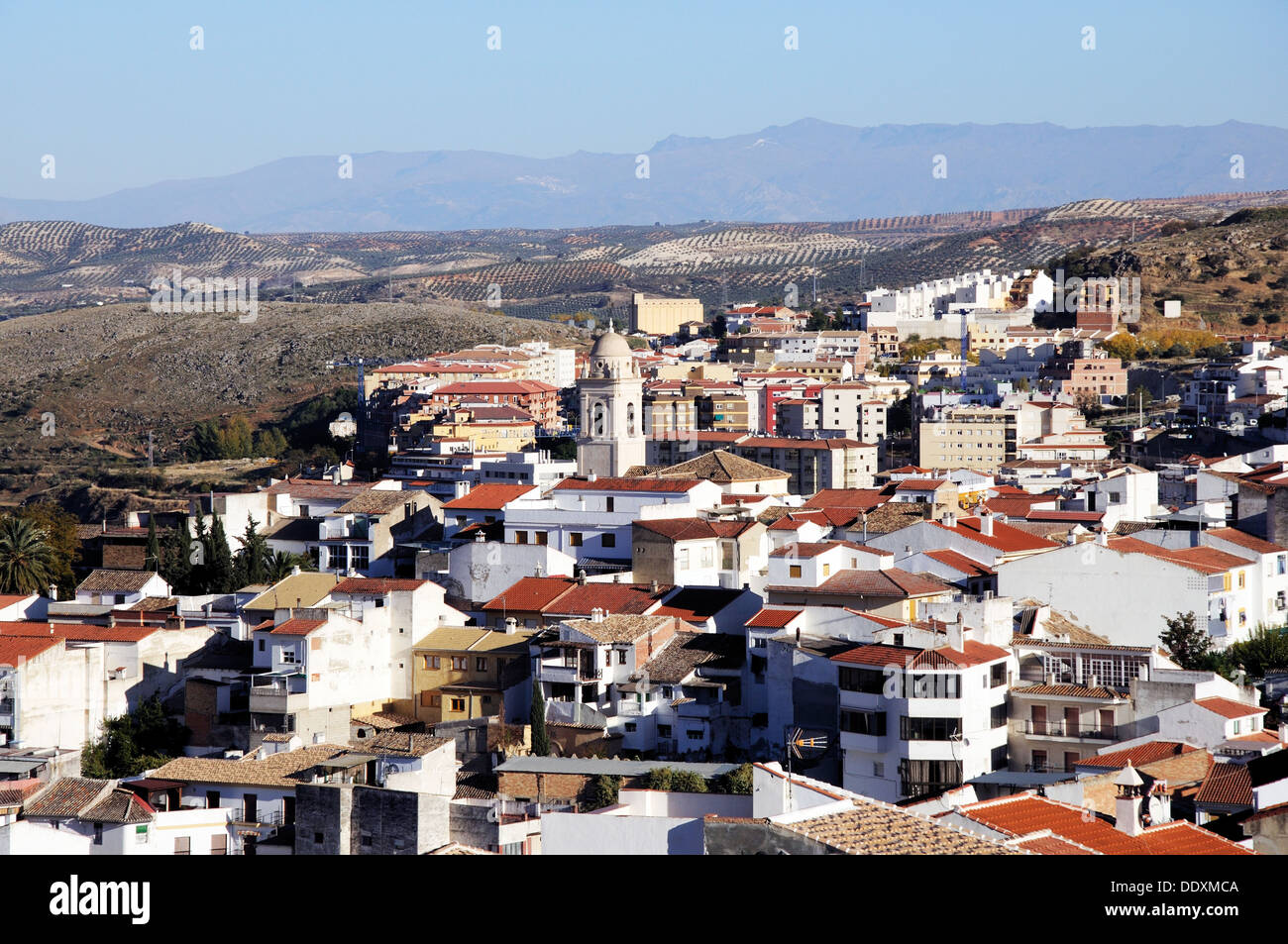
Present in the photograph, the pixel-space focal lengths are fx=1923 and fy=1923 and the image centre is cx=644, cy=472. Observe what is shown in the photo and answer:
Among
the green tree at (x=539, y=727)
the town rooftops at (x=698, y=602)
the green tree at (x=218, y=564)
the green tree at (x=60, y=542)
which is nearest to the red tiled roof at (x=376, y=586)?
the town rooftops at (x=698, y=602)

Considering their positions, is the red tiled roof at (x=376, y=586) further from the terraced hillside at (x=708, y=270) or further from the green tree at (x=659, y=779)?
the terraced hillside at (x=708, y=270)

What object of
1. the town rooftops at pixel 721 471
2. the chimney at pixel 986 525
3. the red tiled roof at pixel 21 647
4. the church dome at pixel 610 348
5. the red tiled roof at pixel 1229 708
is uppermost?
the church dome at pixel 610 348

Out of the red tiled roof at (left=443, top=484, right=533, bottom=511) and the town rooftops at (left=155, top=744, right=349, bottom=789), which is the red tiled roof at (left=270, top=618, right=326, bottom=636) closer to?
the town rooftops at (left=155, top=744, right=349, bottom=789)

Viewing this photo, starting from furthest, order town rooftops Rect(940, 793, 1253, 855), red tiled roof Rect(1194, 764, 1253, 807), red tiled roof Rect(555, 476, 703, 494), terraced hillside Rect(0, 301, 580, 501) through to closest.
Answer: terraced hillside Rect(0, 301, 580, 501), red tiled roof Rect(555, 476, 703, 494), red tiled roof Rect(1194, 764, 1253, 807), town rooftops Rect(940, 793, 1253, 855)

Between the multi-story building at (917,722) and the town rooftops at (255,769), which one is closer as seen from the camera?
the multi-story building at (917,722)

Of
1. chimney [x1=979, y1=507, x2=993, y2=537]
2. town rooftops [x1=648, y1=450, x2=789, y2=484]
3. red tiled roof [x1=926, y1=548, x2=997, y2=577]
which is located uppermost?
town rooftops [x1=648, y1=450, x2=789, y2=484]

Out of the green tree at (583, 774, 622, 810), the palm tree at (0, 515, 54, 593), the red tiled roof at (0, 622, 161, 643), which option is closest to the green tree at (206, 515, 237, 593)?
the palm tree at (0, 515, 54, 593)
